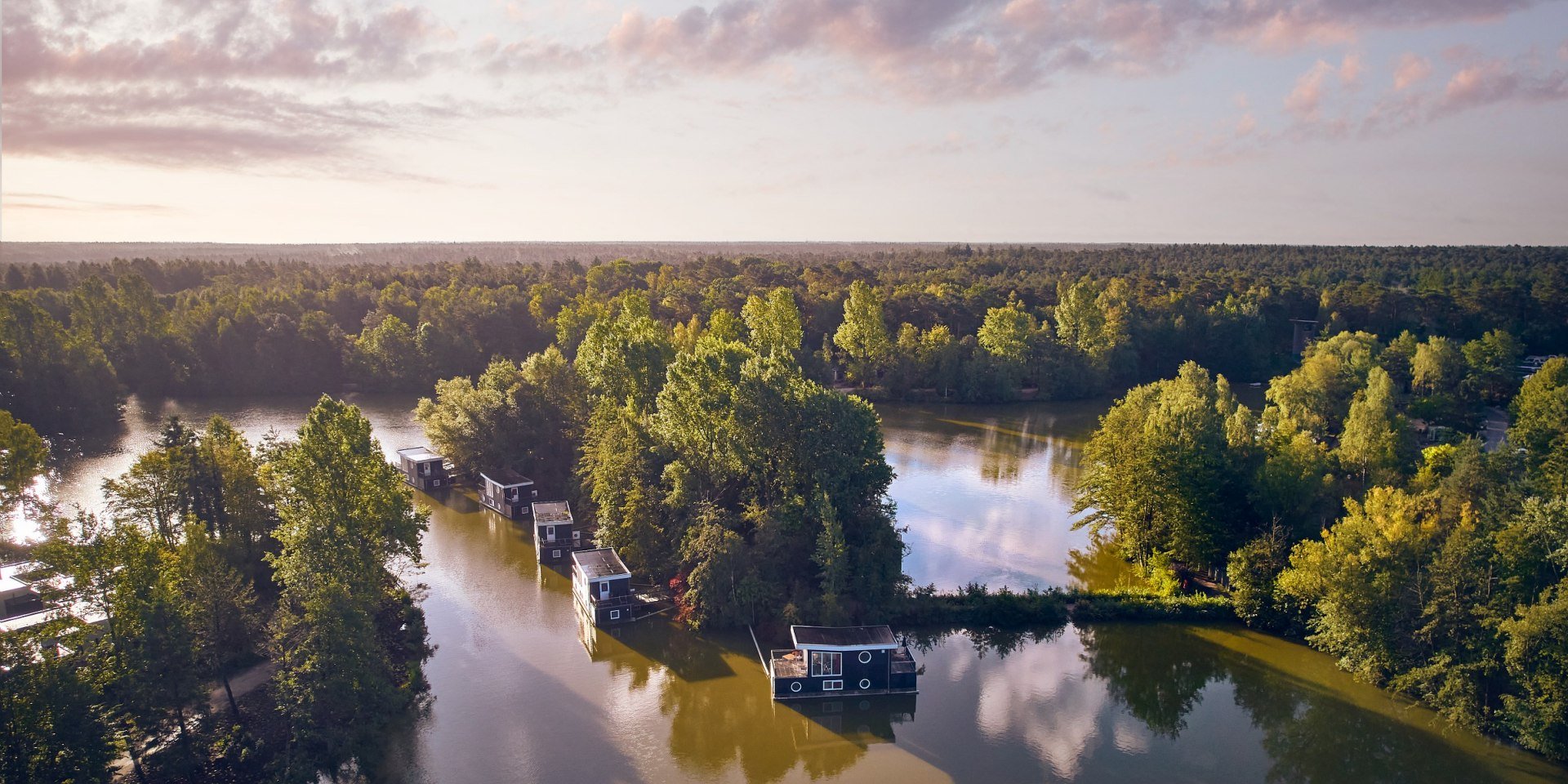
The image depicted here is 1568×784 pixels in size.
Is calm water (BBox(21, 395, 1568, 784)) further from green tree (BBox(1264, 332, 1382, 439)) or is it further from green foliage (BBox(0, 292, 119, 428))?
green foliage (BBox(0, 292, 119, 428))

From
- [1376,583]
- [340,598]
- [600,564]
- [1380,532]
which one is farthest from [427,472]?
[1380,532]

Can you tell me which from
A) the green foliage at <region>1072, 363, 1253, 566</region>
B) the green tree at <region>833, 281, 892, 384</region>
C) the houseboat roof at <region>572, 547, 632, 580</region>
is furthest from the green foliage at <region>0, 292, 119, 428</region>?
the green foliage at <region>1072, 363, 1253, 566</region>

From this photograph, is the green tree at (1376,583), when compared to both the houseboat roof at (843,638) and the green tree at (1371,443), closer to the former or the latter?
the green tree at (1371,443)

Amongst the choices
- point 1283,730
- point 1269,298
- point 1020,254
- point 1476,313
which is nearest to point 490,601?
point 1283,730

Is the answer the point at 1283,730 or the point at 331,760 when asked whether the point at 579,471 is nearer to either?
the point at 331,760

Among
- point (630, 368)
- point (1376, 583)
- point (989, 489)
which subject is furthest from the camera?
point (989, 489)

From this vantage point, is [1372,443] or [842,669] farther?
[1372,443]

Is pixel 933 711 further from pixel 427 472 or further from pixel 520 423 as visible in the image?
pixel 427 472
